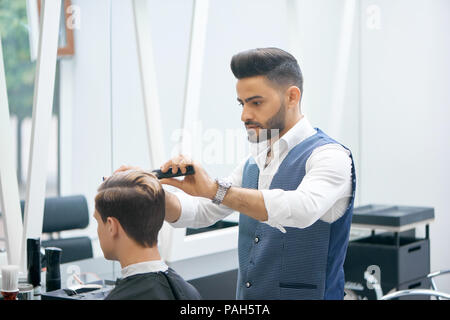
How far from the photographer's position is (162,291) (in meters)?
1.79

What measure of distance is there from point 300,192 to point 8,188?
1.32m

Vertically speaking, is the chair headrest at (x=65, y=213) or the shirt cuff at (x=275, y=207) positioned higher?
the shirt cuff at (x=275, y=207)

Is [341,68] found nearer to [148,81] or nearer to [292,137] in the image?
[148,81]

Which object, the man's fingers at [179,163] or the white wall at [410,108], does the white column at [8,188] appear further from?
the white wall at [410,108]

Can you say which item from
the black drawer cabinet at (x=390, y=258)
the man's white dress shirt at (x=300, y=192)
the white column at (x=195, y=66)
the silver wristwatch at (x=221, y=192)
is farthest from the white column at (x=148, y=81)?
the black drawer cabinet at (x=390, y=258)

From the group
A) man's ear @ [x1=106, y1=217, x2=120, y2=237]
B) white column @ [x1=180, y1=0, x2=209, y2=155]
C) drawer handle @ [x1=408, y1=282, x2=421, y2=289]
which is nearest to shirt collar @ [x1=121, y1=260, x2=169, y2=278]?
man's ear @ [x1=106, y1=217, x2=120, y2=237]

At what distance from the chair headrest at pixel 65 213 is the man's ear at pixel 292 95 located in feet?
7.39

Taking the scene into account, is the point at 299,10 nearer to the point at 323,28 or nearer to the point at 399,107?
the point at 323,28

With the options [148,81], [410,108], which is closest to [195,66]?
[148,81]

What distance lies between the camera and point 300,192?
5.65 ft

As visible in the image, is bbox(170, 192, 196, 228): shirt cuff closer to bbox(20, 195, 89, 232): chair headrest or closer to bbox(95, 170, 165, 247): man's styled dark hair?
bbox(95, 170, 165, 247): man's styled dark hair

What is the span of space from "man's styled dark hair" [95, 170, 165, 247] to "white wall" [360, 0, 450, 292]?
3084 millimetres

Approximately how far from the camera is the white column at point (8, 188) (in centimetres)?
240

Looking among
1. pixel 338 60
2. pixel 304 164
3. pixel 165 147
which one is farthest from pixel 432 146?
pixel 304 164
